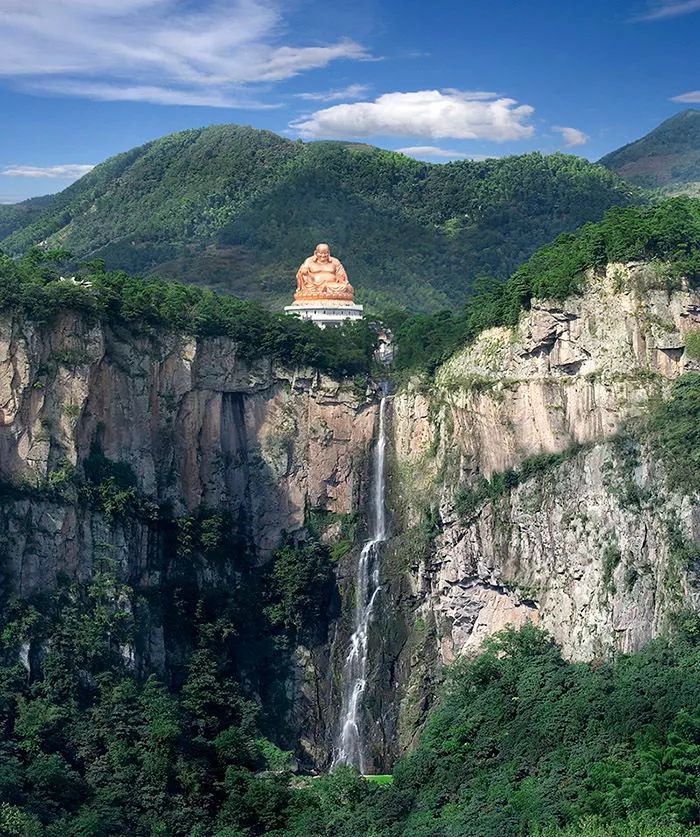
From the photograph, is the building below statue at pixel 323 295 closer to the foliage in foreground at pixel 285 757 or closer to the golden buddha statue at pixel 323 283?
the golden buddha statue at pixel 323 283

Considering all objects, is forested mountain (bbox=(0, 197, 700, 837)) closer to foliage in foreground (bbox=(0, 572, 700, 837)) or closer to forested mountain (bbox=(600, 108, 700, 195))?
foliage in foreground (bbox=(0, 572, 700, 837))

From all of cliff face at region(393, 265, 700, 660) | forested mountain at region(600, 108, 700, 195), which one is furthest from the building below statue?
forested mountain at region(600, 108, 700, 195)

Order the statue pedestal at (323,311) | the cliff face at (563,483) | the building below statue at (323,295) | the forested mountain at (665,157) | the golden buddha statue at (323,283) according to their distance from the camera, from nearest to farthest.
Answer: the cliff face at (563,483), the statue pedestal at (323,311), the building below statue at (323,295), the golden buddha statue at (323,283), the forested mountain at (665,157)

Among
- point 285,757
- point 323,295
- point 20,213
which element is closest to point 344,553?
point 285,757

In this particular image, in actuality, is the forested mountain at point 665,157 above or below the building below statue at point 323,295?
above

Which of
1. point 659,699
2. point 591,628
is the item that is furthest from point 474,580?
point 659,699

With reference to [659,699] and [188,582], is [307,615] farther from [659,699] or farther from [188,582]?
[659,699]

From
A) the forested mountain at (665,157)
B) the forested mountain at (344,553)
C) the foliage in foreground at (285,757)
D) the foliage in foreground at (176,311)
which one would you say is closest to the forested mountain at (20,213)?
the forested mountain at (665,157)
